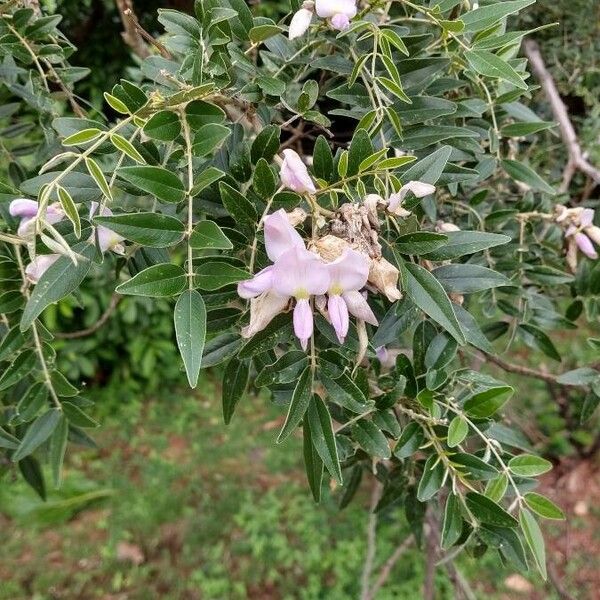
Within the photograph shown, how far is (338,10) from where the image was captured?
1.68 feet

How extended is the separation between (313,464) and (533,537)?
0.64 ft

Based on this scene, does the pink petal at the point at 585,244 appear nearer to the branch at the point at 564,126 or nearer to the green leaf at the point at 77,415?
the branch at the point at 564,126

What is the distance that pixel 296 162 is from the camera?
45 centimetres

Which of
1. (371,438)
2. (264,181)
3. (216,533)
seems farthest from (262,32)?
(216,533)

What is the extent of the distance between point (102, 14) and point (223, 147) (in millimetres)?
1517

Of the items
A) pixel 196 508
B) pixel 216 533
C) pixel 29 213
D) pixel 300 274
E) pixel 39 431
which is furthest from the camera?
pixel 196 508

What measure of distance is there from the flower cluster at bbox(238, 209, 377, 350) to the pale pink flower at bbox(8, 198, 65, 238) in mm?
157

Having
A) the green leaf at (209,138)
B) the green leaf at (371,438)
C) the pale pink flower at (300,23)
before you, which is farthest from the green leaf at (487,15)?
the green leaf at (371,438)

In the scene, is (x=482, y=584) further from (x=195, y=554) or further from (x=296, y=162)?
(x=296, y=162)

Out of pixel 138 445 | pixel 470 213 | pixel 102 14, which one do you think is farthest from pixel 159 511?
pixel 470 213

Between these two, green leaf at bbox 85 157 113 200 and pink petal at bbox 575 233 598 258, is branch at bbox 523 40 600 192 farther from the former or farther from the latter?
green leaf at bbox 85 157 113 200

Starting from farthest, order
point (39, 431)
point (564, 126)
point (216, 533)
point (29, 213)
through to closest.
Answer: point (216, 533), point (564, 126), point (39, 431), point (29, 213)

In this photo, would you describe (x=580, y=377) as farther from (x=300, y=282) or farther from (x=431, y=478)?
(x=300, y=282)

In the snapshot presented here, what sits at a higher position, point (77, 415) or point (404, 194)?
point (404, 194)
